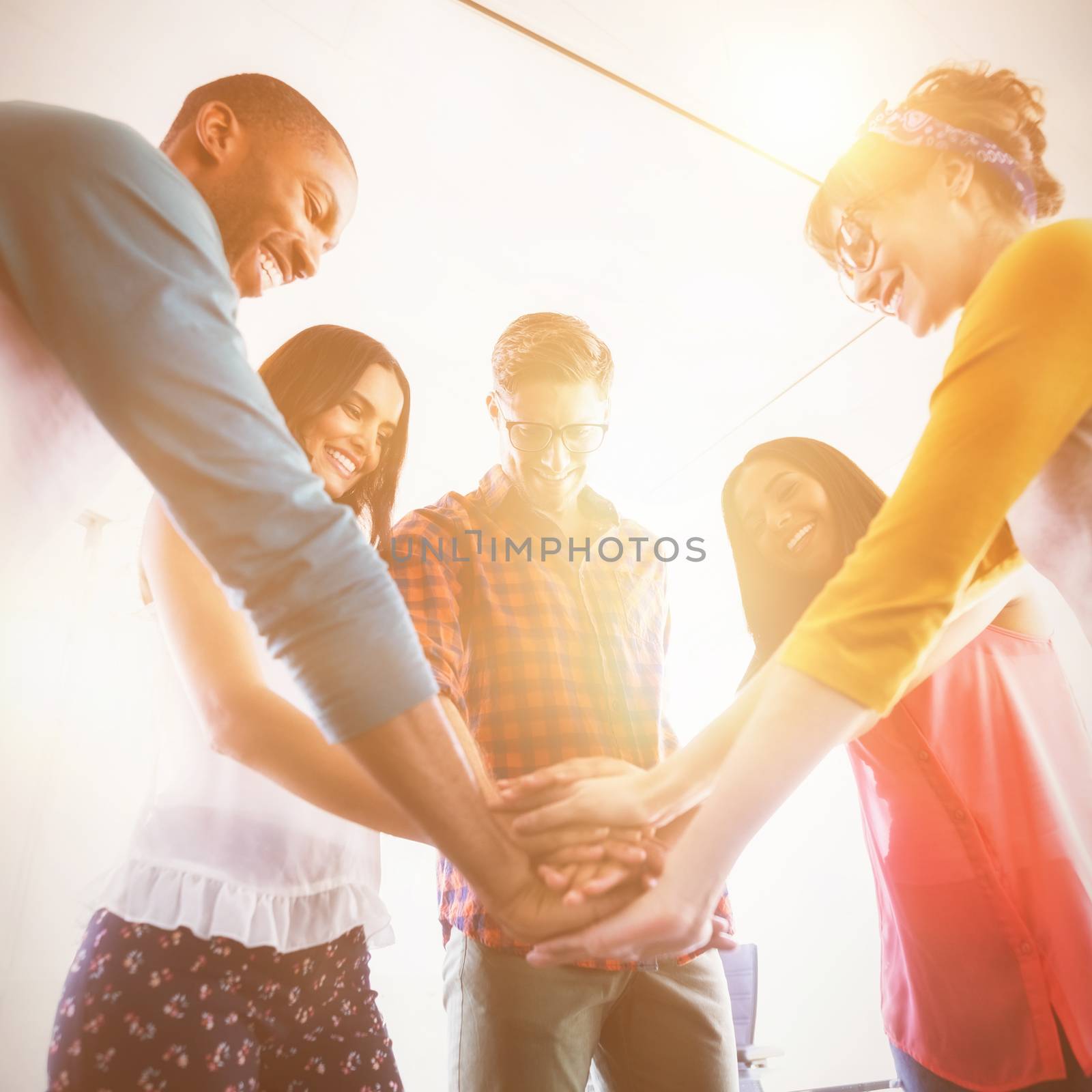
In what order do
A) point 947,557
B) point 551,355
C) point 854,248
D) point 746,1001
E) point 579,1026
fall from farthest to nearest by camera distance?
1. point 746,1001
2. point 551,355
3. point 854,248
4. point 579,1026
5. point 947,557

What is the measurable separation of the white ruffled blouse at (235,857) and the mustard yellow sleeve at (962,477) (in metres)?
0.49

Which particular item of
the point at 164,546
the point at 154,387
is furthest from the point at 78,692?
the point at 154,387

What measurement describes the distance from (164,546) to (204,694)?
0.54 ft

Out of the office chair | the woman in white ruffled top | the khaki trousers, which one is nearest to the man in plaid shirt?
the khaki trousers

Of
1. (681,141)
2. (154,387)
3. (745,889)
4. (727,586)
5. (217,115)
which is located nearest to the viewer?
(154,387)

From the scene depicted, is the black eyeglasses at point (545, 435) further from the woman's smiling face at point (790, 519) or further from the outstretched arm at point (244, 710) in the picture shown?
the outstretched arm at point (244, 710)

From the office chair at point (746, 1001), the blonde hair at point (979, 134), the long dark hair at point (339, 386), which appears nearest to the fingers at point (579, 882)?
the long dark hair at point (339, 386)

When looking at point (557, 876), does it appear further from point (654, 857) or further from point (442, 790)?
point (442, 790)

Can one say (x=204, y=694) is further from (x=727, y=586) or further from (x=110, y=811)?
(x=727, y=586)

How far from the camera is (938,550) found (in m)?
0.63

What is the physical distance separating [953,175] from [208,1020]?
3.94 feet

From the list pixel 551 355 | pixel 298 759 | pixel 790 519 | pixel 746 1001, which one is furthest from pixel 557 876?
pixel 746 1001

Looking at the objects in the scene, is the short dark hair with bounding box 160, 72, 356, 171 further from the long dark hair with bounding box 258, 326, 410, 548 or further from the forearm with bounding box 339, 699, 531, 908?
the forearm with bounding box 339, 699, 531, 908

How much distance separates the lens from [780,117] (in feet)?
4.29
